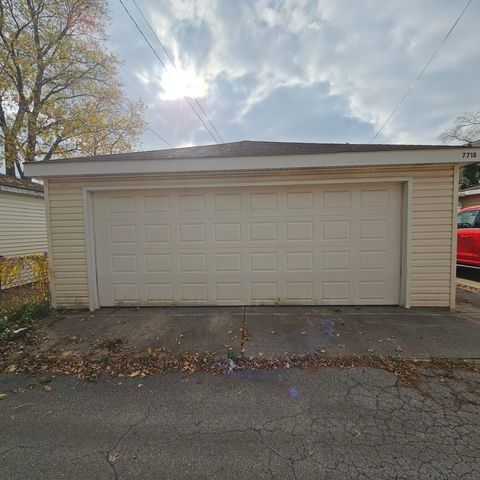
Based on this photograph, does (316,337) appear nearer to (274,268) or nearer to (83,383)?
(274,268)

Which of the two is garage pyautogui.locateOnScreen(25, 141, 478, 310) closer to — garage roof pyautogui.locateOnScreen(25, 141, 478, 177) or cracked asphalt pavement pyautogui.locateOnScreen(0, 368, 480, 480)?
garage roof pyautogui.locateOnScreen(25, 141, 478, 177)

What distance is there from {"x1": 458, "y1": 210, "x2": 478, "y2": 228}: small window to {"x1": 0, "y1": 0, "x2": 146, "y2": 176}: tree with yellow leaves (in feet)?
54.1

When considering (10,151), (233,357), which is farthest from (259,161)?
(10,151)

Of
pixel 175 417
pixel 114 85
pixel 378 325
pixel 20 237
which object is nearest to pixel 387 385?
pixel 378 325

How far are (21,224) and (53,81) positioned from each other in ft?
30.7

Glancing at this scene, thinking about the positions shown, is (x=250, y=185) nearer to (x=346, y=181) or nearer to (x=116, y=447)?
(x=346, y=181)

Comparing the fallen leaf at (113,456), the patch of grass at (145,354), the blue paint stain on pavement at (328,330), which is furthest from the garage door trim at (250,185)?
the fallen leaf at (113,456)

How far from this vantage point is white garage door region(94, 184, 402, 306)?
14.9 feet

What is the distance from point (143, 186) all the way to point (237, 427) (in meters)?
4.04

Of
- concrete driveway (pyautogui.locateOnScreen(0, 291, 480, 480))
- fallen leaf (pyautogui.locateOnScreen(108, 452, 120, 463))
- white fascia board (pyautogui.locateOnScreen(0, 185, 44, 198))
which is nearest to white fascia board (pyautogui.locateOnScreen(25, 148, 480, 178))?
concrete driveway (pyautogui.locateOnScreen(0, 291, 480, 480))

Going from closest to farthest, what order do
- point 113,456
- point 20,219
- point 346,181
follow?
point 113,456 < point 346,181 < point 20,219

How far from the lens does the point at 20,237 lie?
8016 millimetres

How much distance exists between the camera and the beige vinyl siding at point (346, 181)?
14.2ft

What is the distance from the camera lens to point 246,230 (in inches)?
182
